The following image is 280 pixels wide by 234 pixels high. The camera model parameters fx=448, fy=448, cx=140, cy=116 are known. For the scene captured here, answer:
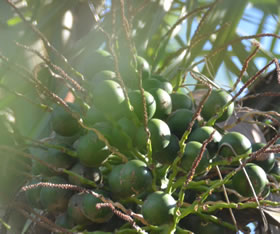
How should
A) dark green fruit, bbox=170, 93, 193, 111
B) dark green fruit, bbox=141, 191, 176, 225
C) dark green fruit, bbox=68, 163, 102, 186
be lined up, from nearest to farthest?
dark green fruit, bbox=141, 191, 176, 225 < dark green fruit, bbox=68, 163, 102, 186 < dark green fruit, bbox=170, 93, 193, 111

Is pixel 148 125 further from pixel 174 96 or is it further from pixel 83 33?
pixel 83 33

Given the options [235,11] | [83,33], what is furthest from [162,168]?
[235,11]

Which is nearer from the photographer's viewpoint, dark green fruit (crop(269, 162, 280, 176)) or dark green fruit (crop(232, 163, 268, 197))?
dark green fruit (crop(232, 163, 268, 197))

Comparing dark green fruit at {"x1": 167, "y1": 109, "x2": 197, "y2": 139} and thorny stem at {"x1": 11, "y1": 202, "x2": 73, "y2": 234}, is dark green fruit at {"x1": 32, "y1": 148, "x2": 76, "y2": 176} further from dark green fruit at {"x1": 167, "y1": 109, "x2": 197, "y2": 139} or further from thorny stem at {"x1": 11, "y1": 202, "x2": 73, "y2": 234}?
dark green fruit at {"x1": 167, "y1": 109, "x2": 197, "y2": 139}

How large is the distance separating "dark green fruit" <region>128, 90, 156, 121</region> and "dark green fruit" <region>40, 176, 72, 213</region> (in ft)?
0.59

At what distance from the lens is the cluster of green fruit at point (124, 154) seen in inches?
28.5

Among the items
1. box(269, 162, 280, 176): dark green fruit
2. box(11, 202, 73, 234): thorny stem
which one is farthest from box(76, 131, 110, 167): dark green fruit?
box(269, 162, 280, 176): dark green fruit

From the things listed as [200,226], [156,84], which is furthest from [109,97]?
[200,226]

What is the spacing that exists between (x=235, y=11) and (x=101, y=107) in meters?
0.70

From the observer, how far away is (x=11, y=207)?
764 mm

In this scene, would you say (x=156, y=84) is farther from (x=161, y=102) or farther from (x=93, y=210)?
(x=93, y=210)

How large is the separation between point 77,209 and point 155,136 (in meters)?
0.18

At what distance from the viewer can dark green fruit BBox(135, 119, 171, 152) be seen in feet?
→ 2.41

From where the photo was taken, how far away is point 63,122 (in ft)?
2.60
